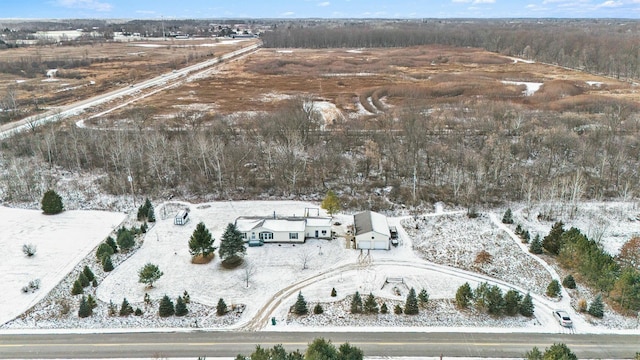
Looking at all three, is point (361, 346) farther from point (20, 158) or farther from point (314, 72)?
point (314, 72)

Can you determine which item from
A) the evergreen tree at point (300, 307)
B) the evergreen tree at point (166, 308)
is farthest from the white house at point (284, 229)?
the evergreen tree at point (166, 308)

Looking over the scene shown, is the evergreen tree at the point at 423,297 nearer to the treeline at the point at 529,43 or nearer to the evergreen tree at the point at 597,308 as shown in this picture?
the evergreen tree at the point at 597,308

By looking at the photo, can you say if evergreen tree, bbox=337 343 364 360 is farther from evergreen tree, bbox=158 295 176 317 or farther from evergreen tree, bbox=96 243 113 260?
evergreen tree, bbox=96 243 113 260

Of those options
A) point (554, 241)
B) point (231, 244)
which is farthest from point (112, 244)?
point (554, 241)

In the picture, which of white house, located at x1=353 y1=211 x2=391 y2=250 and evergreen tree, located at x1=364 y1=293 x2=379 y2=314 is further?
white house, located at x1=353 y1=211 x2=391 y2=250

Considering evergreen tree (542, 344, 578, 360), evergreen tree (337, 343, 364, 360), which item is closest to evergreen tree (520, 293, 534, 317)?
evergreen tree (542, 344, 578, 360)

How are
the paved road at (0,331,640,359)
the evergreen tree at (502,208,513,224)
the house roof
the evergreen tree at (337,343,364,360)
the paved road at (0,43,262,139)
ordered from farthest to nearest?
1. the paved road at (0,43,262,139)
2. the evergreen tree at (502,208,513,224)
3. the house roof
4. the paved road at (0,331,640,359)
5. the evergreen tree at (337,343,364,360)

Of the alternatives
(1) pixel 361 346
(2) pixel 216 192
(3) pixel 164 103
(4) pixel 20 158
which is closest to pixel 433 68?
(3) pixel 164 103
